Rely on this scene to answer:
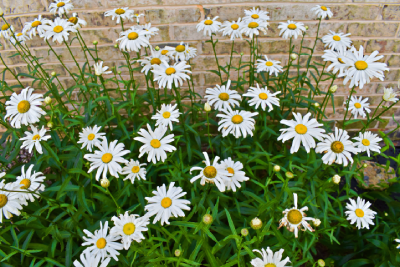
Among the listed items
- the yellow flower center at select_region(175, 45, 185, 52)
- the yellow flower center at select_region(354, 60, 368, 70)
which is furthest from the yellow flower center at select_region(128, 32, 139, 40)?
the yellow flower center at select_region(354, 60, 368, 70)

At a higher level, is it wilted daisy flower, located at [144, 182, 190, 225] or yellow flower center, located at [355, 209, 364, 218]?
wilted daisy flower, located at [144, 182, 190, 225]

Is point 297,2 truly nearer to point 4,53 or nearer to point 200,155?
point 200,155

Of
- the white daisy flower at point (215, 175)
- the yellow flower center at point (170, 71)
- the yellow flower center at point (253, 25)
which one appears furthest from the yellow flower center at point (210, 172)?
the yellow flower center at point (253, 25)

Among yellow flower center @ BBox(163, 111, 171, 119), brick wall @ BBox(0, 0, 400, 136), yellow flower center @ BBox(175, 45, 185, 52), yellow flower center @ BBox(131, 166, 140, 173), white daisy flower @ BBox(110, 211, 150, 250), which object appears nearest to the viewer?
white daisy flower @ BBox(110, 211, 150, 250)

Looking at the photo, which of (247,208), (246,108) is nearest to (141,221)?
(247,208)

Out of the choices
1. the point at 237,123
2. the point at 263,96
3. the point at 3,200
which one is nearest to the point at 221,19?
the point at 263,96

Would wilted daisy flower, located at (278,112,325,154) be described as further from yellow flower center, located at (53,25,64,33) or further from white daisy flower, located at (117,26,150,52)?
yellow flower center, located at (53,25,64,33)

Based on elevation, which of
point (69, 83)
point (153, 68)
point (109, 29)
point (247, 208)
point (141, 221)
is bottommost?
point (247, 208)
